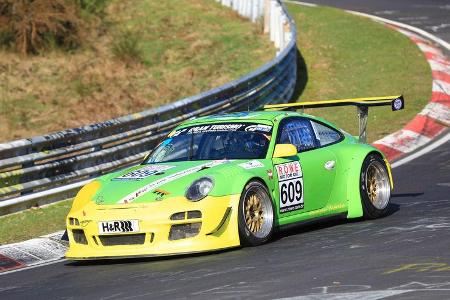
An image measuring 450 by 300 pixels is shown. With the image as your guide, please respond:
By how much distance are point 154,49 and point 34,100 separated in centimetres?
418

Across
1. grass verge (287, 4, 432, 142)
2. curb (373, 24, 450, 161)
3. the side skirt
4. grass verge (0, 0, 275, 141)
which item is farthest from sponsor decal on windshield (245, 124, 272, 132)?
grass verge (0, 0, 275, 141)

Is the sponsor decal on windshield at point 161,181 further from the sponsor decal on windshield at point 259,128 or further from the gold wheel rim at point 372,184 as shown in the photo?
the gold wheel rim at point 372,184

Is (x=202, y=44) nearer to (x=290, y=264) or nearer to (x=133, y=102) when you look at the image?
(x=133, y=102)

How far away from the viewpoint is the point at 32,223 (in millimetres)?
11898

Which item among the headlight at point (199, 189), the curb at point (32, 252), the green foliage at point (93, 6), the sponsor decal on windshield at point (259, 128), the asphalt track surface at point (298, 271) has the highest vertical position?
the green foliage at point (93, 6)

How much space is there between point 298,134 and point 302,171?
569 millimetres

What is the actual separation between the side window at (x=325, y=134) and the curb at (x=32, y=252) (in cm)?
280

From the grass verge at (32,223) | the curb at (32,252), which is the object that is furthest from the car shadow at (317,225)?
the grass verge at (32,223)

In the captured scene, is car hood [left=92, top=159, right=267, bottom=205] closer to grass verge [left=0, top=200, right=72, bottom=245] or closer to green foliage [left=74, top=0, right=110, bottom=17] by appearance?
grass verge [left=0, top=200, right=72, bottom=245]

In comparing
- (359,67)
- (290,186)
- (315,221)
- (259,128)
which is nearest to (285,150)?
(290,186)

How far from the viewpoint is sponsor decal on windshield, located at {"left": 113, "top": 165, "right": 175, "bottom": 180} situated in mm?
10008

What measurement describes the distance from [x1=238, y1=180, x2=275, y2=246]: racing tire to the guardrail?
360 cm

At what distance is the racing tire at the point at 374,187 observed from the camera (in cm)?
1109

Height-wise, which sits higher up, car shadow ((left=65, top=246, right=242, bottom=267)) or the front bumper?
the front bumper
